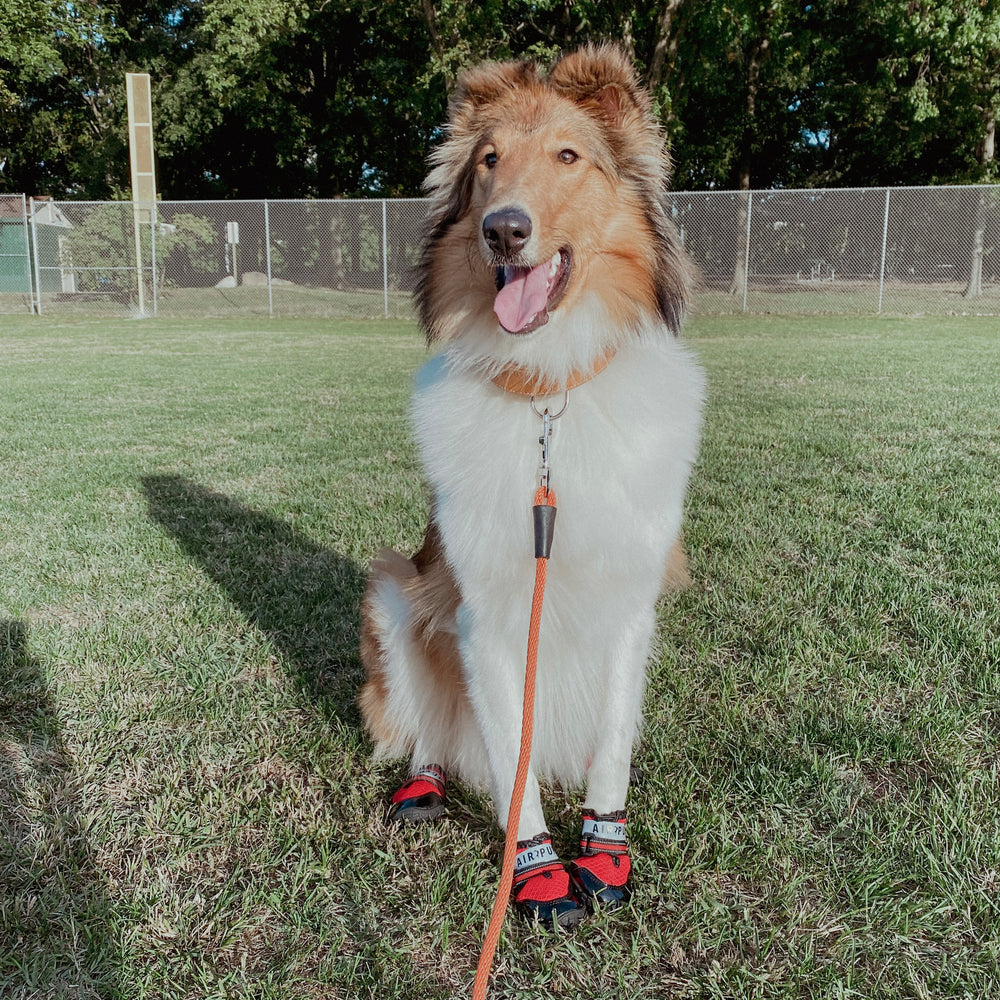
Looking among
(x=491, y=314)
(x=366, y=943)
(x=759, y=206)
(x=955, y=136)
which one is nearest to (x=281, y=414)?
(x=491, y=314)

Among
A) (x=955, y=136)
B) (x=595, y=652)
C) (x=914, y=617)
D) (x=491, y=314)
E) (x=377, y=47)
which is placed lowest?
(x=914, y=617)

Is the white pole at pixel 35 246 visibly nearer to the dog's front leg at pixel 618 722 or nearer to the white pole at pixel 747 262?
the white pole at pixel 747 262

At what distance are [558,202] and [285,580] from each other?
2675 mm

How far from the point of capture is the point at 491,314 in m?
2.36

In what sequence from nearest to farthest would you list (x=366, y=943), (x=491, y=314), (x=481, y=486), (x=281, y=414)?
1. (x=366, y=943)
2. (x=481, y=486)
3. (x=491, y=314)
4. (x=281, y=414)

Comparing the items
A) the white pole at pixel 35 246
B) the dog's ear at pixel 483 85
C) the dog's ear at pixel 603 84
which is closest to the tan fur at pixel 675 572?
the dog's ear at pixel 603 84

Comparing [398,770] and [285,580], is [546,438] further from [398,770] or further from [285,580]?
[285,580]

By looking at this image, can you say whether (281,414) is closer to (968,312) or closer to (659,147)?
(659,147)

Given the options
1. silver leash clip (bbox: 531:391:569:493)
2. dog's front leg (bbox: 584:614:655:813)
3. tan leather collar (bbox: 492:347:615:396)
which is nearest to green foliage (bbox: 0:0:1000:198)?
tan leather collar (bbox: 492:347:615:396)

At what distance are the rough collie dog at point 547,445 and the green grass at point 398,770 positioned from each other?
0.20m

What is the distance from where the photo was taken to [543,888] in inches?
82.3

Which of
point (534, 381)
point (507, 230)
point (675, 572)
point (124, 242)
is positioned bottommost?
point (675, 572)

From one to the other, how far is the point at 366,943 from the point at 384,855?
1.05 feet

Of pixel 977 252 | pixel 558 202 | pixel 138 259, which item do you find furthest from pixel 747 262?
pixel 558 202
